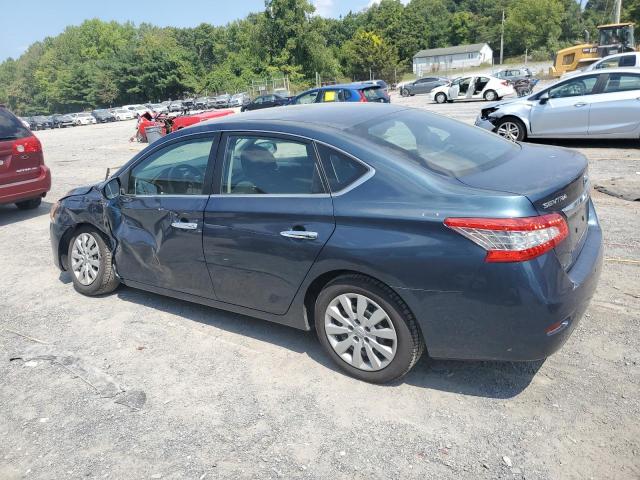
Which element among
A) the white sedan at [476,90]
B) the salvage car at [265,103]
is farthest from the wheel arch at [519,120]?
the salvage car at [265,103]

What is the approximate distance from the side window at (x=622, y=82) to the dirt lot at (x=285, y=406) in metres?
6.84

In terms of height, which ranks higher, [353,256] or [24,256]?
[353,256]

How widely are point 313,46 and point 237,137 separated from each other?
7355cm

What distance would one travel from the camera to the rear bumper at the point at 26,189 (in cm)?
807

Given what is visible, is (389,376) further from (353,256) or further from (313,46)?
(313,46)

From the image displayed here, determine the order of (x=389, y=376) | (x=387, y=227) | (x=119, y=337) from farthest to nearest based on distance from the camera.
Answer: (x=119, y=337) < (x=389, y=376) < (x=387, y=227)

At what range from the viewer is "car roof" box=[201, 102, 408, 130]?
356 cm

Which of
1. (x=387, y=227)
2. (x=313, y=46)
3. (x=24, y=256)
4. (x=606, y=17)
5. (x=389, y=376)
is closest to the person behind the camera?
(x=387, y=227)

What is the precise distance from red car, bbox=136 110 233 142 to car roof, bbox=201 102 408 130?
13.5 metres

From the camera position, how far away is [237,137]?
12.4ft

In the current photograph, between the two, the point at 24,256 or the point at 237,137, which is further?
the point at 24,256

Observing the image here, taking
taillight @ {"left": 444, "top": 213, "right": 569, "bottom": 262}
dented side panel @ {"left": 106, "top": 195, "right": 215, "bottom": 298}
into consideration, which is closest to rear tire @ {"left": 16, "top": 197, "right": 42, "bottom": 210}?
dented side panel @ {"left": 106, "top": 195, "right": 215, "bottom": 298}

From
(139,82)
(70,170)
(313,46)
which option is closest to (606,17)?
(313,46)

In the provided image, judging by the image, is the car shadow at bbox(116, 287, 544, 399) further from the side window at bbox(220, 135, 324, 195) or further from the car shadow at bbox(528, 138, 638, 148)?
the car shadow at bbox(528, 138, 638, 148)
